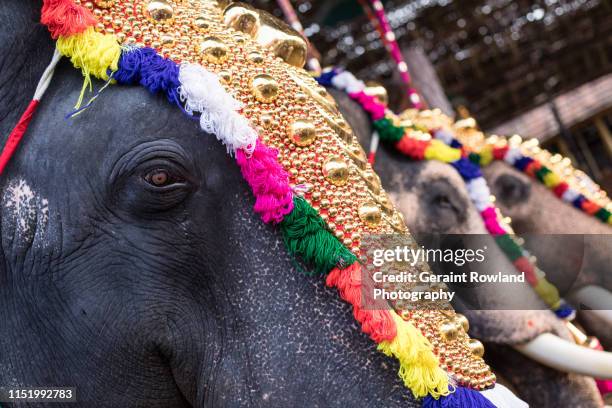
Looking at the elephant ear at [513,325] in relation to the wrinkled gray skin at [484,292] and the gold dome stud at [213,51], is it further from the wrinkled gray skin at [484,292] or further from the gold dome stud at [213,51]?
the gold dome stud at [213,51]

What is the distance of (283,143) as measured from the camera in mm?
1180

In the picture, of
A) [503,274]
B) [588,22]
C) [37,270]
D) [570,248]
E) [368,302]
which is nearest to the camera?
[368,302]

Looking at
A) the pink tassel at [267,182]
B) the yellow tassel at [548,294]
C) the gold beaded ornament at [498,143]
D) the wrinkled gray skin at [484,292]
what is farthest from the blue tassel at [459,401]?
the gold beaded ornament at [498,143]

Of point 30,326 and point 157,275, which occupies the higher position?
point 157,275

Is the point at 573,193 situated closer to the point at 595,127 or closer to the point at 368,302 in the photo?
the point at 368,302

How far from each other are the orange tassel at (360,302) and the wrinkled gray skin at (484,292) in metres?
0.78

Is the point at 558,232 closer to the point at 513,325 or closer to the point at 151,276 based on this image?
the point at 513,325

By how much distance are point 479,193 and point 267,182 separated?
1.19 metres

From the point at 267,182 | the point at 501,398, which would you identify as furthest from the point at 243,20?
the point at 501,398

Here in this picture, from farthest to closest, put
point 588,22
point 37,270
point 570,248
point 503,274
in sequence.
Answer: point 588,22 < point 570,248 < point 503,274 < point 37,270

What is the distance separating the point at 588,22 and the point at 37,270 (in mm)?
4954

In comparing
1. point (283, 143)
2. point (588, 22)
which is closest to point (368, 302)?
point (283, 143)

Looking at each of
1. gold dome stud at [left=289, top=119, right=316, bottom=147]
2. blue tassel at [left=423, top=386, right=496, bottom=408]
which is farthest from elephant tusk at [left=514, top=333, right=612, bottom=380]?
gold dome stud at [left=289, top=119, right=316, bottom=147]

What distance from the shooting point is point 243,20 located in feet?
4.46
